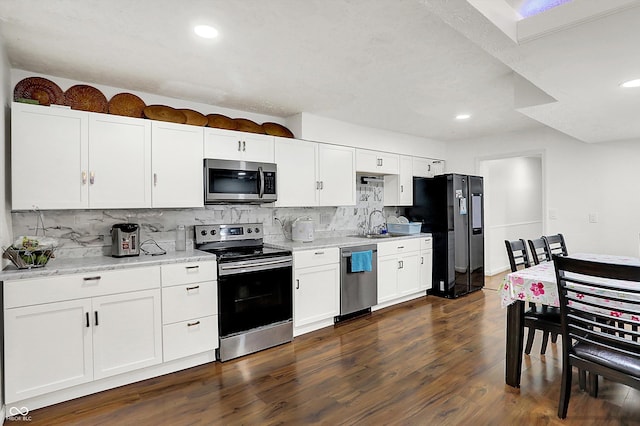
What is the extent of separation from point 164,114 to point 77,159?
0.81m

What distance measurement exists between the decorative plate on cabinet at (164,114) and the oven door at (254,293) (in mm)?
1386

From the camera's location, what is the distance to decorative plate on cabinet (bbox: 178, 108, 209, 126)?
322cm

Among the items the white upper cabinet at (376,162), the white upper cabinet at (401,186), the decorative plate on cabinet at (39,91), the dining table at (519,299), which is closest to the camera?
the dining table at (519,299)

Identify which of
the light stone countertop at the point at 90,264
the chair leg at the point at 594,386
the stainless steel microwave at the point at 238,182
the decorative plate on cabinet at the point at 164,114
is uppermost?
the decorative plate on cabinet at the point at 164,114

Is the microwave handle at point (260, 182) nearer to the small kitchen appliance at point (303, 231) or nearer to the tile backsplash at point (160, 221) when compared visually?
the tile backsplash at point (160, 221)

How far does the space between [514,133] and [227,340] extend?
479 cm

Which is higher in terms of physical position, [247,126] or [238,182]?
[247,126]

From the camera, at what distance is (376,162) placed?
15.4 feet

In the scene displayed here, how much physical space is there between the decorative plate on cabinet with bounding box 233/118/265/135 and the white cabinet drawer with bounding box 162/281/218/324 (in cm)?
163

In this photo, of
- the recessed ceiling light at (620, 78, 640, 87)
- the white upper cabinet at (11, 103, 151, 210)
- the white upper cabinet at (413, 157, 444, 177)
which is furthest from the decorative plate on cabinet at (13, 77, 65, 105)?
the white upper cabinet at (413, 157, 444, 177)

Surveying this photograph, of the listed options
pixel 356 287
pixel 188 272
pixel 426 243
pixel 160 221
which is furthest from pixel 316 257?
pixel 426 243

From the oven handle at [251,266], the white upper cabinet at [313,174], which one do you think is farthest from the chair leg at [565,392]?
the white upper cabinet at [313,174]

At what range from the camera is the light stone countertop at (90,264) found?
2189 mm

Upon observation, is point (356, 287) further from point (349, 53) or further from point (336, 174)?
point (349, 53)
